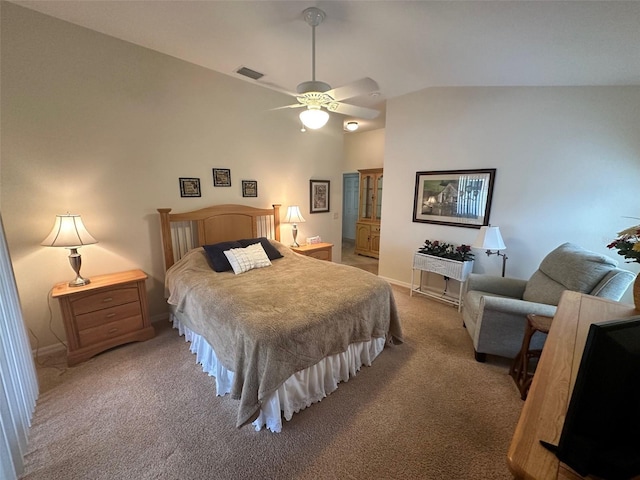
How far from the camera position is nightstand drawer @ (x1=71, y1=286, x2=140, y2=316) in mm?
2379

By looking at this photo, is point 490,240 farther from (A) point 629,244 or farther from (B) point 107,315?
(B) point 107,315

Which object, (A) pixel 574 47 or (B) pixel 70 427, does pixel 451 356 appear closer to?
(A) pixel 574 47

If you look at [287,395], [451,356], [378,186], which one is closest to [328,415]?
[287,395]

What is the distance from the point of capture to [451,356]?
2574 millimetres

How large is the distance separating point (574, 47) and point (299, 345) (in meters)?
3.18

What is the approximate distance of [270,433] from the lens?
5.74 ft

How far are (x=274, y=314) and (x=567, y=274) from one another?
8.56 ft

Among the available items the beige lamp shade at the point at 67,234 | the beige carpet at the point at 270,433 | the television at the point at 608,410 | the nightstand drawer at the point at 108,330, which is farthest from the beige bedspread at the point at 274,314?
the television at the point at 608,410

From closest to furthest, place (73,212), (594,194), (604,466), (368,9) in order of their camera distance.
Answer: (604,466)
(368,9)
(73,212)
(594,194)

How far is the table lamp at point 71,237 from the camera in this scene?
2.28 metres

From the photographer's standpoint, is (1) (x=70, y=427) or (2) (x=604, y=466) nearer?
(2) (x=604, y=466)

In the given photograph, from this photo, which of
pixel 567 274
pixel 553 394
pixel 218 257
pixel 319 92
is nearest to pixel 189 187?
pixel 218 257

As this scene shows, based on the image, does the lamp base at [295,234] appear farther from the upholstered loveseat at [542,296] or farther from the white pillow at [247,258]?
the upholstered loveseat at [542,296]

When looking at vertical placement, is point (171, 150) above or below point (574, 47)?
below
